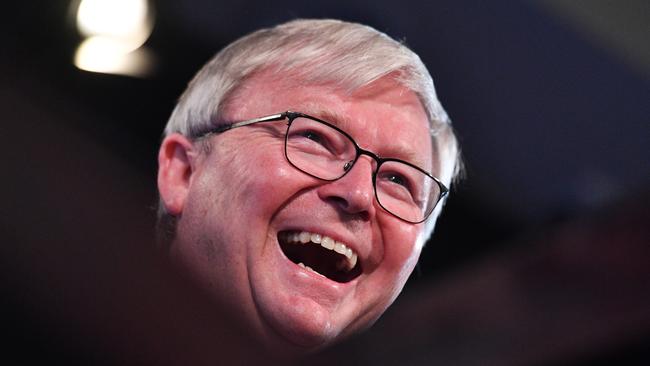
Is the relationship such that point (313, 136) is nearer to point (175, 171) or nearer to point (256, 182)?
point (256, 182)

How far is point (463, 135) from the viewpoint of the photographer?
114cm

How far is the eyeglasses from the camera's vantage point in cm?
84

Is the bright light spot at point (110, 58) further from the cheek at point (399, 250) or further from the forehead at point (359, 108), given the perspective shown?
the cheek at point (399, 250)

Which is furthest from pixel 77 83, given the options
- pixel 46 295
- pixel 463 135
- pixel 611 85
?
pixel 46 295

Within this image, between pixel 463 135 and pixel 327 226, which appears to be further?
pixel 463 135

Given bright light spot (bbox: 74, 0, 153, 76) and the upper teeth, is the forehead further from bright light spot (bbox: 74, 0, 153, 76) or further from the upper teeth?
bright light spot (bbox: 74, 0, 153, 76)

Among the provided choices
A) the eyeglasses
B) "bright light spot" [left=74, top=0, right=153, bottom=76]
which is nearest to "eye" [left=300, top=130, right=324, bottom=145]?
the eyeglasses

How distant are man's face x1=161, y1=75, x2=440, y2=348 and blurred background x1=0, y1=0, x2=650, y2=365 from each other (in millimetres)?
60

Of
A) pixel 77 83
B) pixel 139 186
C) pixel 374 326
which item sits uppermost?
pixel 139 186

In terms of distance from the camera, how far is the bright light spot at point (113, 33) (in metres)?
1.25

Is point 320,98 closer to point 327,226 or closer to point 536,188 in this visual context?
point 327,226

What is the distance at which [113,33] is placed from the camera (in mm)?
1240

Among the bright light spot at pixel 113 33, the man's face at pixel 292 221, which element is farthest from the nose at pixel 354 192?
the bright light spot at pixel 113 33

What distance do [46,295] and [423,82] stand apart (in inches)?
29.0
